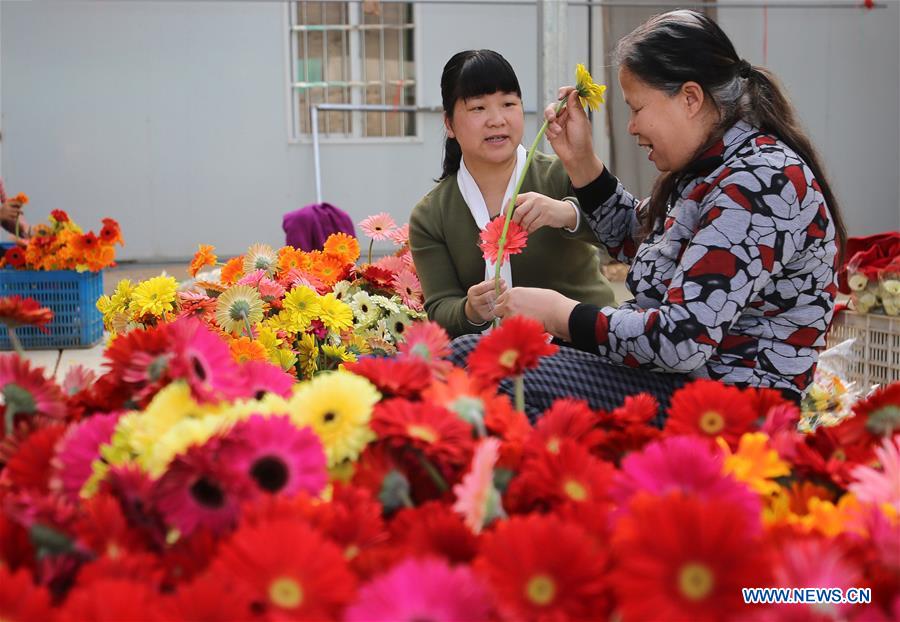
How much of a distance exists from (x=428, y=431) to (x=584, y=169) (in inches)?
52.6

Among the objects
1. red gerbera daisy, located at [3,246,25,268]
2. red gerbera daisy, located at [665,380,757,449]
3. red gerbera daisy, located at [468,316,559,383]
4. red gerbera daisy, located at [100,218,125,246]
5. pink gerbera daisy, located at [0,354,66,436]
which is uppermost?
red gerbera daisy, located at [468,316,559,383]

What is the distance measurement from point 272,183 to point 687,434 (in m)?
7.42

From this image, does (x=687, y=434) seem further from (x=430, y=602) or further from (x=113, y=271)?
(x=113, y=271)

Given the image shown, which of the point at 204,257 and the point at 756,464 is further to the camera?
the point at 204,257

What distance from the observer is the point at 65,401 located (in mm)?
783

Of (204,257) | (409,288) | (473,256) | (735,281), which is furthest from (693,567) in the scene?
(204,257)

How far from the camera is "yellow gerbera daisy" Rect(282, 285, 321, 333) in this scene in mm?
2047

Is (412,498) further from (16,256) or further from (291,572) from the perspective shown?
(16,256)

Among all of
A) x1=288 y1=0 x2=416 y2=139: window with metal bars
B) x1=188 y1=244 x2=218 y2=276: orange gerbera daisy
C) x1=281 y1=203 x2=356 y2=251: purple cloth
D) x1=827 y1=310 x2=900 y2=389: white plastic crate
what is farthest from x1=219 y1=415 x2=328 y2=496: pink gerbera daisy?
x1=288 y1=0 x2=416 y2=139: window with metal bars

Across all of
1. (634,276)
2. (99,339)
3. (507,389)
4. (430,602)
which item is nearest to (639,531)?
(430,602)

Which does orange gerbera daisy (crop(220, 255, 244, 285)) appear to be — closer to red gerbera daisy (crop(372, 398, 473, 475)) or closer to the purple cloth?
the purple cloth

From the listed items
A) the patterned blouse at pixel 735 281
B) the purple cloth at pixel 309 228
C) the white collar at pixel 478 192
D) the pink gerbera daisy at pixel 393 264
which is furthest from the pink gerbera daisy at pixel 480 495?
the purple cloth at pixel 309 228

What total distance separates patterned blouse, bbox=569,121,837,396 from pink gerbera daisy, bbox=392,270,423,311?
3.42 feet

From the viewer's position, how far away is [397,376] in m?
0.76
